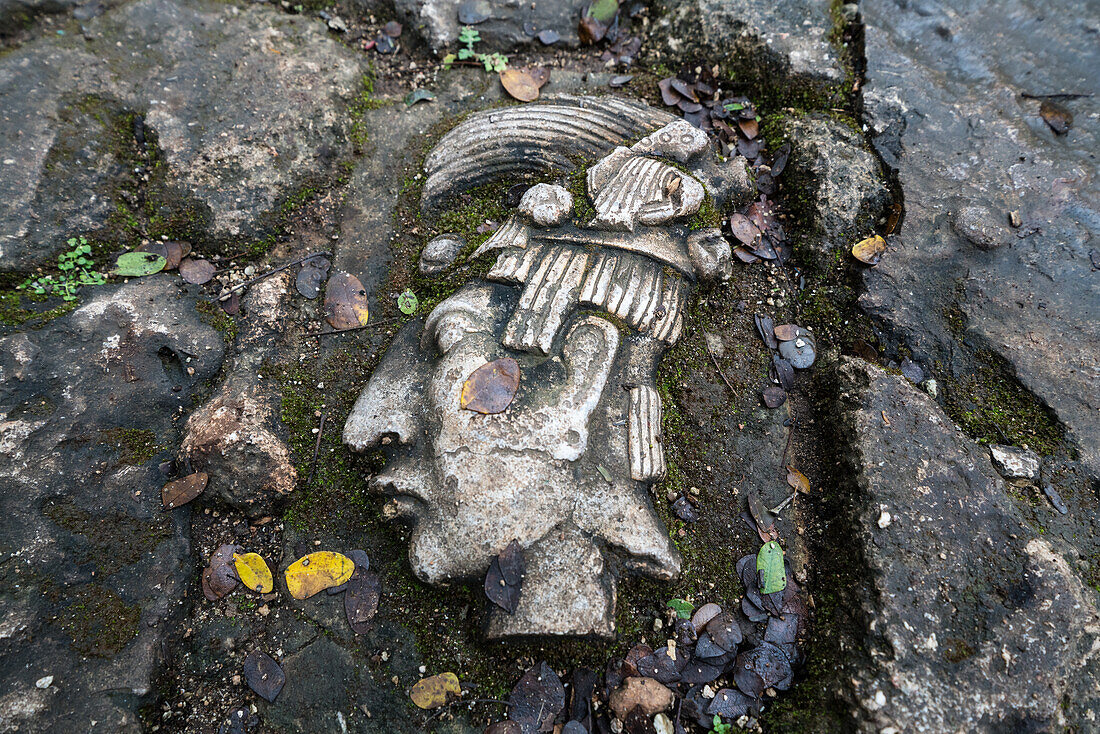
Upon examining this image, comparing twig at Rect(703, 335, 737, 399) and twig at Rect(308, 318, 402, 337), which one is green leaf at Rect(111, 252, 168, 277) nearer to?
twig at Rect(308, 318, 402, 337)

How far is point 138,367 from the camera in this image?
302 centimetres

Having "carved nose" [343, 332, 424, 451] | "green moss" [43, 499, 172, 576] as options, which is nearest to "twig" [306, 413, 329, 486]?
"carved nose" [343, 332, 424, 451]

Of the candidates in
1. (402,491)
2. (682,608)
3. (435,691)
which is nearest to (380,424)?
(402,491)

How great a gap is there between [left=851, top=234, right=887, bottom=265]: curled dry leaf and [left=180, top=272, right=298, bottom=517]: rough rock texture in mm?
3286

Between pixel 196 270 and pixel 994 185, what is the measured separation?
4.69 metres

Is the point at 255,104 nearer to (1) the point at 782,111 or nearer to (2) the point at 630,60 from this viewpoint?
(2) the point at 630,60

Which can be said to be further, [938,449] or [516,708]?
[938,449]

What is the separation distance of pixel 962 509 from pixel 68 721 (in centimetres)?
379

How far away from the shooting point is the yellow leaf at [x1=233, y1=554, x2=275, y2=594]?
2.76 metres

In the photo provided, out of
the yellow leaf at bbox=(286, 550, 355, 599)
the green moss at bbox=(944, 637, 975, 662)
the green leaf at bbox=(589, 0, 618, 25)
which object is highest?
the green leaf at bbox=(589, 0, 618, 25)

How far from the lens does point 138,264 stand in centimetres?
333

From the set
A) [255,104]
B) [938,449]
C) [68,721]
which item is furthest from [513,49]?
[68,721]

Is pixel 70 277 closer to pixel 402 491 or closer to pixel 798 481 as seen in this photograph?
pixel 402 491

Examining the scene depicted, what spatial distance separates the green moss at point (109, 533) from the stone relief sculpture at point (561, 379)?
100cm
